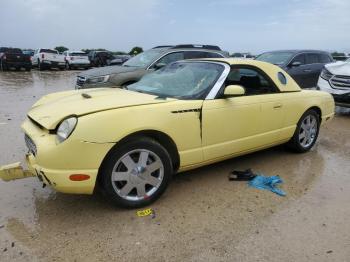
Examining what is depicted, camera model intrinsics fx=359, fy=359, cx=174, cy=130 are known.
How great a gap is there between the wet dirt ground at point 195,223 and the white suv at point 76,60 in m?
25.9

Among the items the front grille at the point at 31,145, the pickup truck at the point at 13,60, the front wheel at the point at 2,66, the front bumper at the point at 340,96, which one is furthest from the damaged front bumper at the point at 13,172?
the front wheel at the point at 2,66

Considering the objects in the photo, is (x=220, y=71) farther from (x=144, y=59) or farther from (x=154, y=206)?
(x=144, y=59)

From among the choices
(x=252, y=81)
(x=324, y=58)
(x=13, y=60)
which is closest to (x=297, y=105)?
(x=252, y=81)

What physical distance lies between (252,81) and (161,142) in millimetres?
1797

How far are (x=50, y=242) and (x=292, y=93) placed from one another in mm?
3740

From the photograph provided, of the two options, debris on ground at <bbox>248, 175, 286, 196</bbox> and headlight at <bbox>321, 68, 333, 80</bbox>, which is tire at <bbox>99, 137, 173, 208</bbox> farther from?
headlight at <bbox>321, 68, 333, 80</bbox>

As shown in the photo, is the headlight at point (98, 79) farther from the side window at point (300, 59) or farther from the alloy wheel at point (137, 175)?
the side window at point (300, 59)

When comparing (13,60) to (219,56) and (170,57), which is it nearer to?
(170,57)

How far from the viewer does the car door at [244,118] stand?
401 centimetres

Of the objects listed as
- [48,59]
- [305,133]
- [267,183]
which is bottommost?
[267,183]

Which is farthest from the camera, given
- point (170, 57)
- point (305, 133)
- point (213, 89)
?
point (170, 57)

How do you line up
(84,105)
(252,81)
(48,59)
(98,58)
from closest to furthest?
(84,105), (252,81), (48,59), (98,58)

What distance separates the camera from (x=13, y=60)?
25422 millimetres

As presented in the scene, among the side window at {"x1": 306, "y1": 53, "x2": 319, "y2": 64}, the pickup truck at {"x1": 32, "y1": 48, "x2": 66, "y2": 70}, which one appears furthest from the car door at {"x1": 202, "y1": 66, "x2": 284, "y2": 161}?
the pickup truck at {"x1": 32, "y1": 48, "x2": 66, "y2": 70}
